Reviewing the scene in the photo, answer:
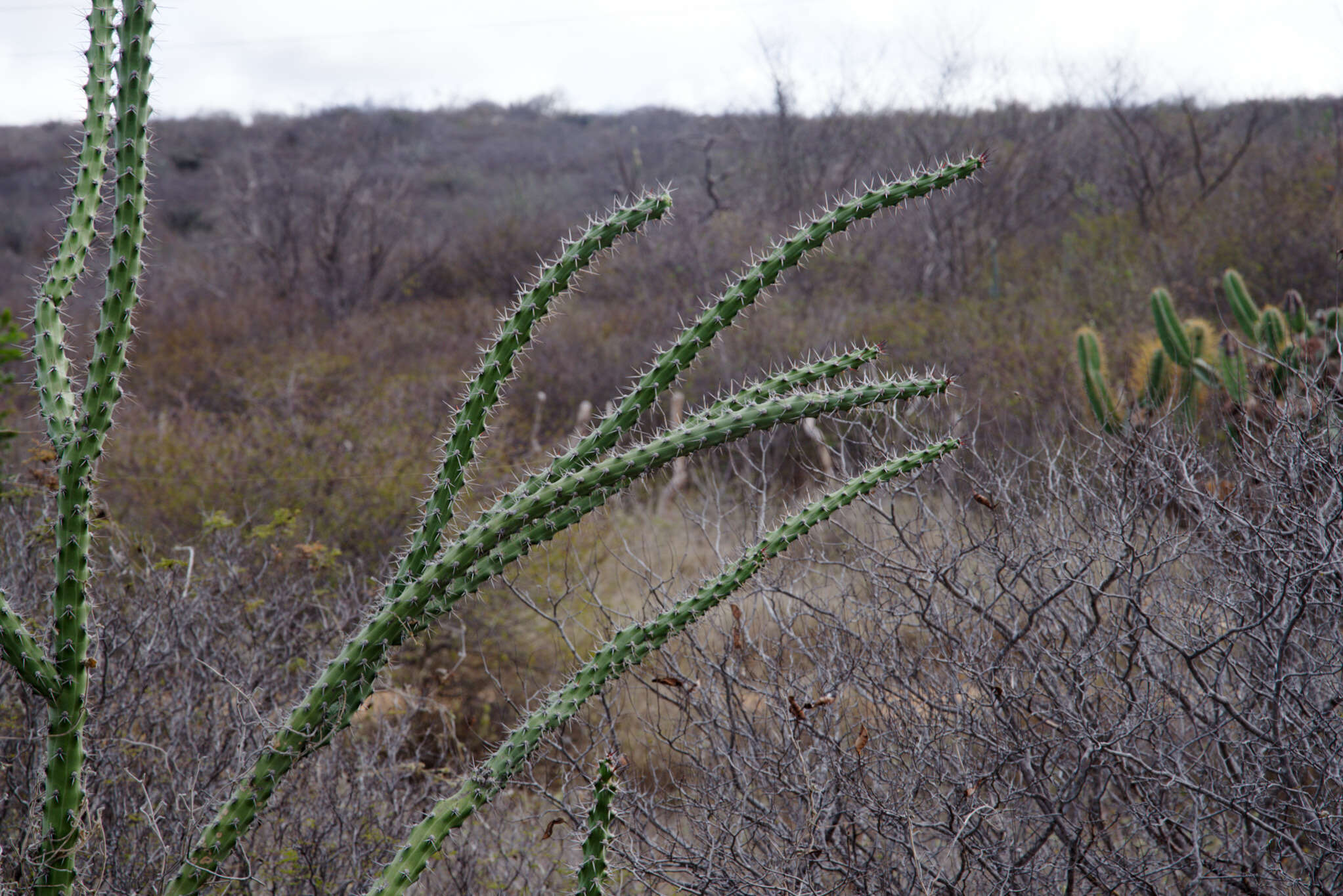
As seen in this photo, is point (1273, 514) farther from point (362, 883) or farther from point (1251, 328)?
point (1251, 328)

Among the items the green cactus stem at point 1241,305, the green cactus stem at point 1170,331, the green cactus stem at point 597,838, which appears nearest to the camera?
the green cactus stem at point 597,838

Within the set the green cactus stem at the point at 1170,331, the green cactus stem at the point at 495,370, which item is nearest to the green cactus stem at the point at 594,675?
the green cactus stem at the point at 495,370

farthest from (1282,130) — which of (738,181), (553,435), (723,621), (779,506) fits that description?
(723,621)

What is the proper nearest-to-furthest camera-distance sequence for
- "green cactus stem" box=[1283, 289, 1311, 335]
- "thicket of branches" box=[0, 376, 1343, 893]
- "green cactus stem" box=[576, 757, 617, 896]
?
"green cactus stem" box=[576, 757, 617, 896] → "thicket of branches" box=[0, 376, 1343, 893] → "green cactus stem" box=[1283, 289, 1311, 335]

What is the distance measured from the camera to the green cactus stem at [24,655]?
1.80 meters

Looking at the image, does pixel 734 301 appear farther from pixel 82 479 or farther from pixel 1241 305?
pixel 1241 305

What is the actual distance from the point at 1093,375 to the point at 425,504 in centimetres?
565

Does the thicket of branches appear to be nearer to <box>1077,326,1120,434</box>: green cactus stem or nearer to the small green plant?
the small green plant

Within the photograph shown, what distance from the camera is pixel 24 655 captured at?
5.98 feet

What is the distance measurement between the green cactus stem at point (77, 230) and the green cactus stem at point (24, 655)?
0.37 meters

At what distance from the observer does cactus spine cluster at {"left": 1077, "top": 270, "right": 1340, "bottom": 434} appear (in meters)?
5.43

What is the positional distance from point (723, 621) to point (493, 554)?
2.22 m

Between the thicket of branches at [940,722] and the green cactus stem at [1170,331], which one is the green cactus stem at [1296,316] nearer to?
the green cactus stem at [1170,331]

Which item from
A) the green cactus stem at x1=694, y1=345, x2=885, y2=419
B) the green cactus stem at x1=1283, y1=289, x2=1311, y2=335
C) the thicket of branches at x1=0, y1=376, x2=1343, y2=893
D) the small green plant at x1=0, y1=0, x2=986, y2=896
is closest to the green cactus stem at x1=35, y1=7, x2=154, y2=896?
the small green plant at x1=0, y1=0, x2=986, y2=896
